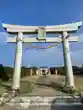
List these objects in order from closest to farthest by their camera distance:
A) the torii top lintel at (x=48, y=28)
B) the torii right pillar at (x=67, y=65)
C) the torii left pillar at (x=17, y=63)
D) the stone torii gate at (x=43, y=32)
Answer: the torii left pillar at (x=17, y=63), the torii right pillar at (x=67, y=65), the stone torii gate at (x=43, y=32), the torii top lintel at (x=48, y=28)

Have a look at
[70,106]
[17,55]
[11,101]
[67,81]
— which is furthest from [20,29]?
[70,106]

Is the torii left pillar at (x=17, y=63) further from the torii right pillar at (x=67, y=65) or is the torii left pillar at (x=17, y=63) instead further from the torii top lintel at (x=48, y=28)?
the torii right pillar at (x=67, y=65)

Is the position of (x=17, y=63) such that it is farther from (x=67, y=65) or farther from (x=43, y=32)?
(x=67, y=65)

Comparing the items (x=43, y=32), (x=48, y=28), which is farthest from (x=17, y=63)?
→ (x=48, y=28)

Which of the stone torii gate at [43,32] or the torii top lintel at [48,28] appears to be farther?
the torii top lintel at [48,28]

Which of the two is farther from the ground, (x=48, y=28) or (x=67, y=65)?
(x=48, y=28)

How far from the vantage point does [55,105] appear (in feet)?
37.1

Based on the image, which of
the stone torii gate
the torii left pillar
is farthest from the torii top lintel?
the torii left pillar

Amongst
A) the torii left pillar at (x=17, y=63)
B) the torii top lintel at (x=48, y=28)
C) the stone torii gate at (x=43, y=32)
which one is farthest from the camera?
the torii top lintel at (x=48, y=28)

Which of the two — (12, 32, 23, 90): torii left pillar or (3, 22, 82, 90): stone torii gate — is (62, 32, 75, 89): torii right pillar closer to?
(3, 22, 82, 90): stone torii gate

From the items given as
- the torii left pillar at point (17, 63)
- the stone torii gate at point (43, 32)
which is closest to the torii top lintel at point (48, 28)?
the stone torii gate at point (43, 32)

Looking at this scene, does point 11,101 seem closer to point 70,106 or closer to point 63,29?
point 70,106

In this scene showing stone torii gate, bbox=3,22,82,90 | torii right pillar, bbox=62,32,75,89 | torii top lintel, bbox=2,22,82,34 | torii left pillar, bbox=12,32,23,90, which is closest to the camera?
torii left pillar, bbox=12,32,23,90

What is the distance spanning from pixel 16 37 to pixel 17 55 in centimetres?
154
